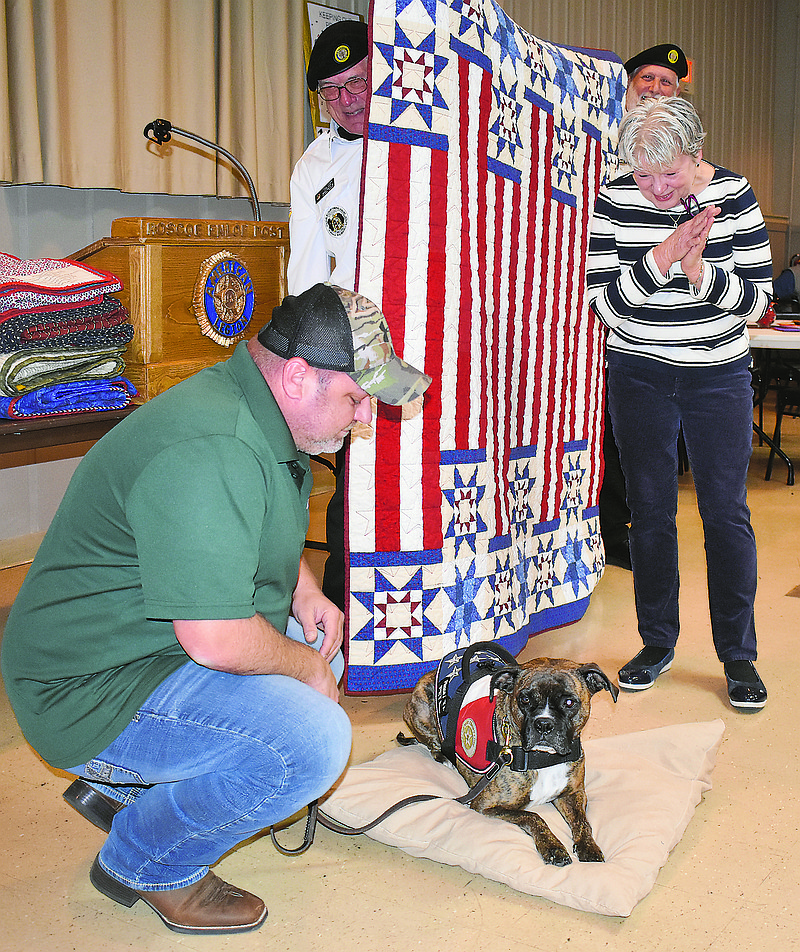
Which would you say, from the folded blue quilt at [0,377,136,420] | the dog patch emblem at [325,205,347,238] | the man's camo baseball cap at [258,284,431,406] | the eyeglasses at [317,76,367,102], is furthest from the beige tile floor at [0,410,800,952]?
the eyeglasses at [317,76,367,102]

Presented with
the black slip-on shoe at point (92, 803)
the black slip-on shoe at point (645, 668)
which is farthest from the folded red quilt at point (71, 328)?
the black slip-on shoe at point (645, 668)

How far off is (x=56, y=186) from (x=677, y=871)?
9.75 feet

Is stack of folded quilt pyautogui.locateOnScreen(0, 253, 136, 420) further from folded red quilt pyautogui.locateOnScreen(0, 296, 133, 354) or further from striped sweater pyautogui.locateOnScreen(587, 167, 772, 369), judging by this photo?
striped sweater pyautogui.locateOnScreen(587, 167, 772, 369)

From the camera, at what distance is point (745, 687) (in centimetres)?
243

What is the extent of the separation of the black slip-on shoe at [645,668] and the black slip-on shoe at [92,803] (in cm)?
138

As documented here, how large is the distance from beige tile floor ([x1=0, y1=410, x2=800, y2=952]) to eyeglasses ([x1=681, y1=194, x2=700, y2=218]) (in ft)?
4.01

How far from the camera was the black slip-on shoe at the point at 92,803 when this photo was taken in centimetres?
169

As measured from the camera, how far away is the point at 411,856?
1821 millimetres

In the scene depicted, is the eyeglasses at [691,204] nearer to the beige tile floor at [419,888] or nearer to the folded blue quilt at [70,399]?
the beige tile floor at [419,888]

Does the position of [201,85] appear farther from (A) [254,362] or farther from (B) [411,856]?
(B) [411,856]

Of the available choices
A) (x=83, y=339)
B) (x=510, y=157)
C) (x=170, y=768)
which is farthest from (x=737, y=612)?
(x=83, y=339)

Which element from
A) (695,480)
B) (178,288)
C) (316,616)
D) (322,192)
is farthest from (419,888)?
(322,192)

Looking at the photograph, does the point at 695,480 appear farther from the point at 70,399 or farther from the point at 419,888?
the point at 70,399

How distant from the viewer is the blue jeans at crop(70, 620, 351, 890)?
143 cm
